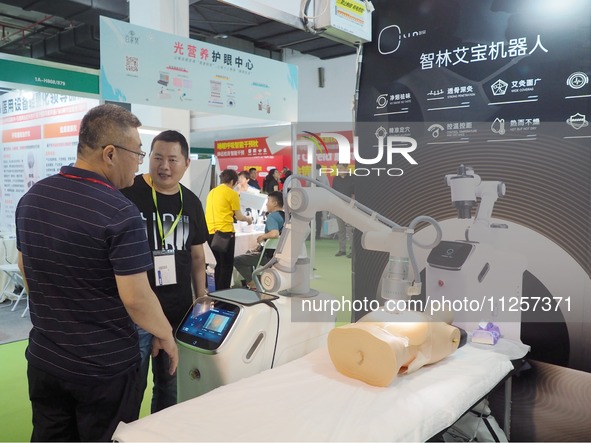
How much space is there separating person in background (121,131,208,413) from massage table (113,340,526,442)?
61cm

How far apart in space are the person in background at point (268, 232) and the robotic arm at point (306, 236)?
305cm

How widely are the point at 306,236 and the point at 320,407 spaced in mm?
648

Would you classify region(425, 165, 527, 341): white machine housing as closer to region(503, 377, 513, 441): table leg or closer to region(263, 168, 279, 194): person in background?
region(503, 377, 513, 441): table leg

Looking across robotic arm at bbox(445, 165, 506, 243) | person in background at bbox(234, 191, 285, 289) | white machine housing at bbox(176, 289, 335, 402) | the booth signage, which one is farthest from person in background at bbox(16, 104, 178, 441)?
person in background at bbox(234, 191, 285, 289)

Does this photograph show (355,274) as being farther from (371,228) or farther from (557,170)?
(557,170)

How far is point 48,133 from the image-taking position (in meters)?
4.89

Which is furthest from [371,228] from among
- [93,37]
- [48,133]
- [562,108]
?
[93,37]

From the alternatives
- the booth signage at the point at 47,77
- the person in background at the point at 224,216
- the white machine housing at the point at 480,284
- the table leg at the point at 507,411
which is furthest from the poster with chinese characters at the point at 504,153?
the booth signage at the point at 47,77

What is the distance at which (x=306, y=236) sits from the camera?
5.77 feet

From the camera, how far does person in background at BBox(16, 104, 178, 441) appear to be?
1.33 metres

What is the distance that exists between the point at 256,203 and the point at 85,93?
103 inches

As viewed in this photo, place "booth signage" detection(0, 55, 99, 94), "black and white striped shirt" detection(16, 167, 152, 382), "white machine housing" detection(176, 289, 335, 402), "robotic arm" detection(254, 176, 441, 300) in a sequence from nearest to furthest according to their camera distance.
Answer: "black and white striped shirt" detection(16, 167, 152, 382), "white machine housing" detection(176, 289, 335, 402), "robotic arm" detection(254, 176, 441, 300), "booth signage" detection(0, 55, 99, 94)

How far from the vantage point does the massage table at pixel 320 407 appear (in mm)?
1155

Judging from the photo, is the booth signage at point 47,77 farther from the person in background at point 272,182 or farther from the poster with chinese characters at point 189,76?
the person in background at point 272,182
